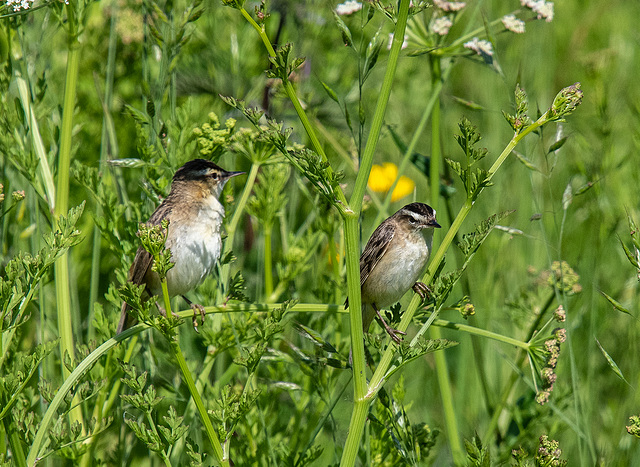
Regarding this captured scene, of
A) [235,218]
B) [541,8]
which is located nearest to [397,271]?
[235,218]

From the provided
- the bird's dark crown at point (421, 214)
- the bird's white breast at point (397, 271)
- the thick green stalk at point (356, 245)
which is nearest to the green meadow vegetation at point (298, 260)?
the thick green stalk at point (356, 245)

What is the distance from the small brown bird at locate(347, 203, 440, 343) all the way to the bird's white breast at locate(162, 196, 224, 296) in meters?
0.94

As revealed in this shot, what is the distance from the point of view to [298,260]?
4.03 m

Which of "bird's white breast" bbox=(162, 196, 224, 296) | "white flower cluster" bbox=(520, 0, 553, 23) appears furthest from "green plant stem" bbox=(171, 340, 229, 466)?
"white flower cluster" bbox=(520, 0, 553, 23)

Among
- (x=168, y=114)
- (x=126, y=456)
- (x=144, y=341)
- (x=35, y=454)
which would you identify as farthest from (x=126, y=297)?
(x=168, y=114)

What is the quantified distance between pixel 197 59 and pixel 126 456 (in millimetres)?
3383

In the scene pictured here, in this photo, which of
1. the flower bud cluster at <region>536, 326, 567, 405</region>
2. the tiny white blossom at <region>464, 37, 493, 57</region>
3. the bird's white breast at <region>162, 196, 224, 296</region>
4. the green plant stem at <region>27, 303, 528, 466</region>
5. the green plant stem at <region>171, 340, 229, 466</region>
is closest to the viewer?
the green plant stem at <region>171, 340, 229, 466</region>

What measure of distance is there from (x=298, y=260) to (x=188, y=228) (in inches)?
26.5

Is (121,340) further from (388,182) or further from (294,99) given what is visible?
(388,182)

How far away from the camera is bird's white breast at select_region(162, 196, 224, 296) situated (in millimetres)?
3506

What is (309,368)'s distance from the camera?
360 cm

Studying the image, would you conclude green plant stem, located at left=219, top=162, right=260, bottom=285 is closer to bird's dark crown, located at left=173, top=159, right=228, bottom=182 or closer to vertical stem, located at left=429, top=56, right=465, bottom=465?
bird's dark crown, located at left=173, top=159, right=228, bottom=182

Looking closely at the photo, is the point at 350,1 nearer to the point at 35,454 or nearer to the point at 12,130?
the point at 12,130

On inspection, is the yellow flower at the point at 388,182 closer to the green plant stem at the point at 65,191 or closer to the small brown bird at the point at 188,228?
the small brown bird at the point at 188,228
